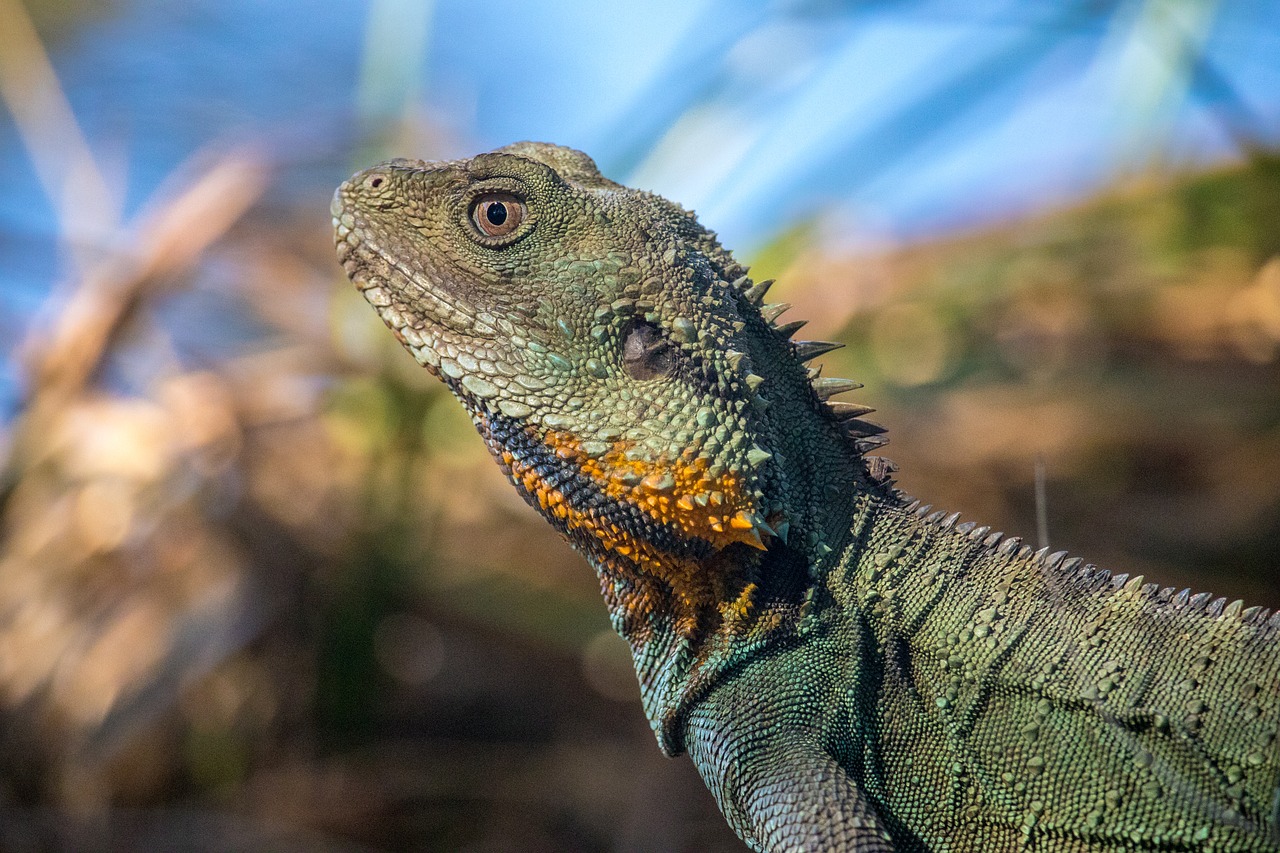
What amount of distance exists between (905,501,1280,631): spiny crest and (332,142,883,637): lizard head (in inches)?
12.0

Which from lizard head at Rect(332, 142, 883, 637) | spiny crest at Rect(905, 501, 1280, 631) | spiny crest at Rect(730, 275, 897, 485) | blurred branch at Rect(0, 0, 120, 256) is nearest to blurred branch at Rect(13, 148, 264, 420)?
blurred branch at Rect(0, 0, 120, 256)

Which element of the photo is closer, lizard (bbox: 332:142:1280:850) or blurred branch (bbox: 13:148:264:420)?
lizard (bbox: 332:142:1280:850)

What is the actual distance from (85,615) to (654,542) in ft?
18.4

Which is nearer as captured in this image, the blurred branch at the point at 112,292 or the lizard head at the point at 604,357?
the lizard head at the point at 604,357

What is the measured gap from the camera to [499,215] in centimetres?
246

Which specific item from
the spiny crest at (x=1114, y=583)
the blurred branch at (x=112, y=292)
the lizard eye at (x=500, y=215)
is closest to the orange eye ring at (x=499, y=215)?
the lizard eye at (x=500, y=215)

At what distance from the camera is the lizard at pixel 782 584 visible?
6.84 ft

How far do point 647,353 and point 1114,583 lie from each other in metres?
1.18

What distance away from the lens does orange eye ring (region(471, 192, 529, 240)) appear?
2.46 metres

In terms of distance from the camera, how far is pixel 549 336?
237 cm

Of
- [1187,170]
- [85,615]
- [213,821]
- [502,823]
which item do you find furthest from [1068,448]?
[85,615]

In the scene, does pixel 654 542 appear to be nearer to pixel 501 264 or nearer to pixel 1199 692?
pixel 501 264

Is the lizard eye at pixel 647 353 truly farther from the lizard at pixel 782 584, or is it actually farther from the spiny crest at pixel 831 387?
the spiny crest at pixel 831 387

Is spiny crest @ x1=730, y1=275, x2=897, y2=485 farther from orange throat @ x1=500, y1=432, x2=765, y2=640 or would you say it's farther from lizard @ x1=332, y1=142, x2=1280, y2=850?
orange throat @ x1=500, y1=432, x2=765, y2=640
